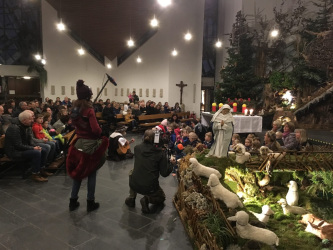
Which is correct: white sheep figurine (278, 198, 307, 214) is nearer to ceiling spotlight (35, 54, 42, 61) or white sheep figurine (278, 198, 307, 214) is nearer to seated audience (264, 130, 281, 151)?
seated audience (264, 130, 281, 151)

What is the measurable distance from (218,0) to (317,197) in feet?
56.5

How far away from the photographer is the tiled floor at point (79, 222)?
408cm

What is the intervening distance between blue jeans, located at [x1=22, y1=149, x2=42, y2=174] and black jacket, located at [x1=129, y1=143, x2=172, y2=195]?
2.77m

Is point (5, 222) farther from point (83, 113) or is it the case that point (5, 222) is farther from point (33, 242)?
point (83, 113)

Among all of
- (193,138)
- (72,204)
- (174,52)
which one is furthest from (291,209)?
(174,52)

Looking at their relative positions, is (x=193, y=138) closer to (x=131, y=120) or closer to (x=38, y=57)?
(x=131, y=120)

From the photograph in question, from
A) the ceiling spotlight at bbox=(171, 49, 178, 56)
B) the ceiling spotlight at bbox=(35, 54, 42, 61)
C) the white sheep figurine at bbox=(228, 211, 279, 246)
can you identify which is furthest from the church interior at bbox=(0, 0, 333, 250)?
the ceiling spotlight at bbox=(171, 49, 178, 56)

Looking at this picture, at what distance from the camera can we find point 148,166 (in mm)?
4953

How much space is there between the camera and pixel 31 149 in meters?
6.52

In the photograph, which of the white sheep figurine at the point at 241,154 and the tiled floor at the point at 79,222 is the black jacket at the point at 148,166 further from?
the white sheep figurine at the point at 241,154

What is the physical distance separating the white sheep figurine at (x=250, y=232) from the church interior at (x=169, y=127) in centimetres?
1

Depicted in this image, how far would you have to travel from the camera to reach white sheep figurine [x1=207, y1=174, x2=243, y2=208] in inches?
151

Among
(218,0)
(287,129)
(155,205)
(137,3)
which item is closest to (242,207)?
(155,205)

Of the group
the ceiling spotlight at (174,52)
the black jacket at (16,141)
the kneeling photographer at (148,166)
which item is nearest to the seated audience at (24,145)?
the black jacket at (16,141)
